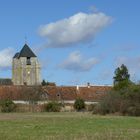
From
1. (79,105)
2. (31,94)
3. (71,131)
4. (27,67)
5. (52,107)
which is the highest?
(27,67)

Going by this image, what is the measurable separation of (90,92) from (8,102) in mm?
28713

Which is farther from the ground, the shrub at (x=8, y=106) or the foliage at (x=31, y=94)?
the foliage at (x=31, y=94)

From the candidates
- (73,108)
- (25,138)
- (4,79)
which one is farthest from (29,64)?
(25,138)

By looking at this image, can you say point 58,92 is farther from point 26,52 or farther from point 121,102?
point 26,52

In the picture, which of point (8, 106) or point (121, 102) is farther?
point (8, 106)

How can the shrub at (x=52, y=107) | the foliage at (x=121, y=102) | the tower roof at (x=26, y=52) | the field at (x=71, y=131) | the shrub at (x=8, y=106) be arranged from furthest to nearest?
the tower roof at (x=26, y=52) → the shrub at (x=52, y=107) → the shrub at (x=8, y=106) → the foliage at (x=121, y=102) → the field at (x=71, y=131)

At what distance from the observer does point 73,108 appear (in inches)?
4405

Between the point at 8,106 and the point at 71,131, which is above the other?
the point at 8,106

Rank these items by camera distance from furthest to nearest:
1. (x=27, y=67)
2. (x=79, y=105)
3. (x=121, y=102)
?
(x=27, y=67)
(x=79, y=105)
(x=121, y=102)

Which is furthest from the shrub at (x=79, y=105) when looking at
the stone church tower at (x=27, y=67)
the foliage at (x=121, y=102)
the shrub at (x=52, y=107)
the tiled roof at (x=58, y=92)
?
the stone church tower at (x=27, y=67)

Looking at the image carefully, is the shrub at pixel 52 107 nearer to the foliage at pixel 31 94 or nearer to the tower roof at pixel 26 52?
the foliage at pixel 31 94

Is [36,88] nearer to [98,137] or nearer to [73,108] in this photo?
[73,108]

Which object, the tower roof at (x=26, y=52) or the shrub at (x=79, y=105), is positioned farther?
the tower roof at (x=26, y=52)

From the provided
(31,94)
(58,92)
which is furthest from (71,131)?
(58,92)
